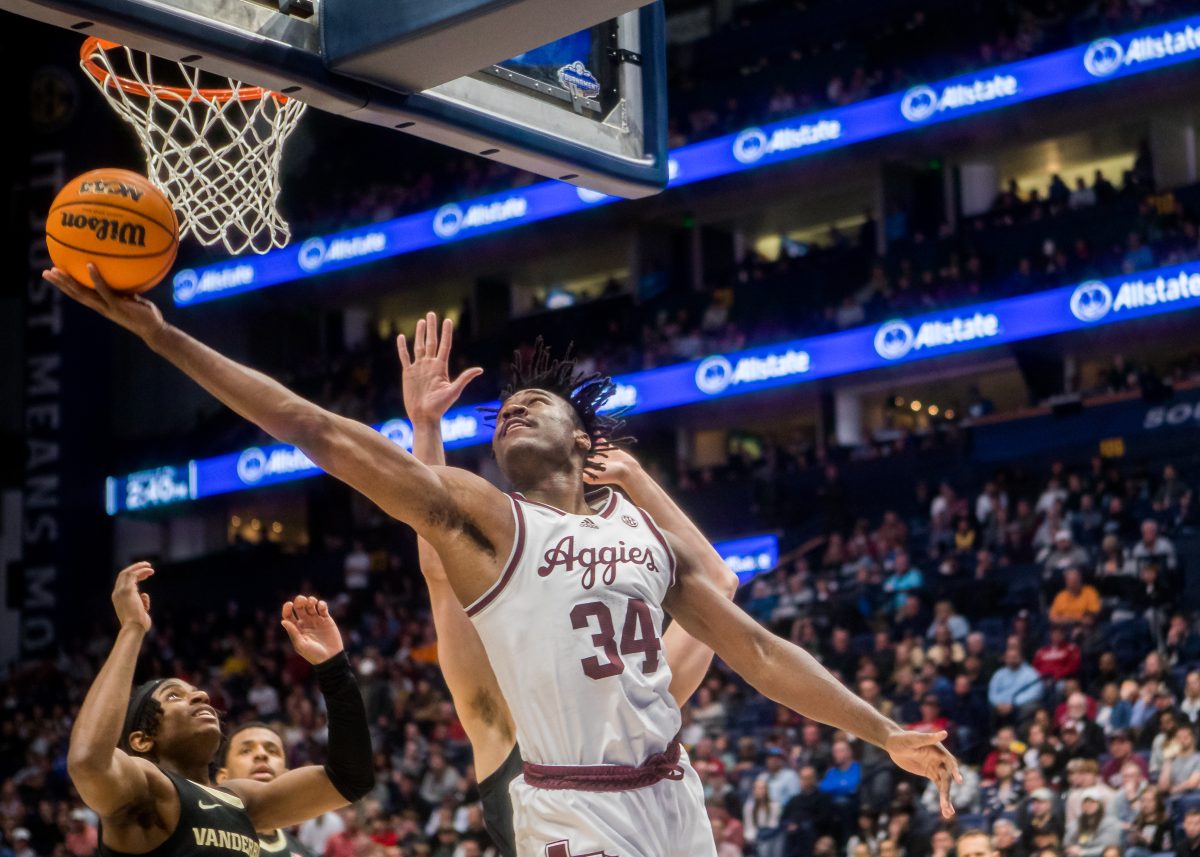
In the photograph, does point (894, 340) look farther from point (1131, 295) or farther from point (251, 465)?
point (251, 465)

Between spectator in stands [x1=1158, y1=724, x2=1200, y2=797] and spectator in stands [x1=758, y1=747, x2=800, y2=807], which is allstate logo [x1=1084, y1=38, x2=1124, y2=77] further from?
spectator in stands [x1=1158, y1=724, x2=1200, y2=797]

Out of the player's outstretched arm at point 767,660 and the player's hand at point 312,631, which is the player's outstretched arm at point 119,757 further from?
the player's outstretched arm at point 767,660

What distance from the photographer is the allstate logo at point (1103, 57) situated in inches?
806

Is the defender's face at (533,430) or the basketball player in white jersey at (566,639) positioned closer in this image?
the basketball player in white jersey at (566,639)

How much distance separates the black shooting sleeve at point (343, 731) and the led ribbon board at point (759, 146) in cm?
1671

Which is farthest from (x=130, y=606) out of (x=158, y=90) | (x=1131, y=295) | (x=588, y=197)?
(x=588, y=197)

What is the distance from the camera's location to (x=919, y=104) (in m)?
21.7

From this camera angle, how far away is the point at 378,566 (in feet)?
79.3

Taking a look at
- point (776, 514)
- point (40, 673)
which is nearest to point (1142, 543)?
point (776, 514)

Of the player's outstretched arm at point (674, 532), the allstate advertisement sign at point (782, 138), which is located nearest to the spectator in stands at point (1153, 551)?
the allstate advertisement sign at point (782, 138)

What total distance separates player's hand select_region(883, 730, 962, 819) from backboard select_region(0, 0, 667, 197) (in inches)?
75.4

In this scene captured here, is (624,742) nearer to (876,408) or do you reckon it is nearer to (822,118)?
(822,118)

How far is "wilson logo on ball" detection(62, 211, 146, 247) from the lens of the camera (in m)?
3.49

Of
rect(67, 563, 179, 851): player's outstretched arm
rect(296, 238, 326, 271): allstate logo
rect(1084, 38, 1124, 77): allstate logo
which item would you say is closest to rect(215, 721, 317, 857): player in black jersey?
rect(67, 563, 179, 851): player's outstretched arm
